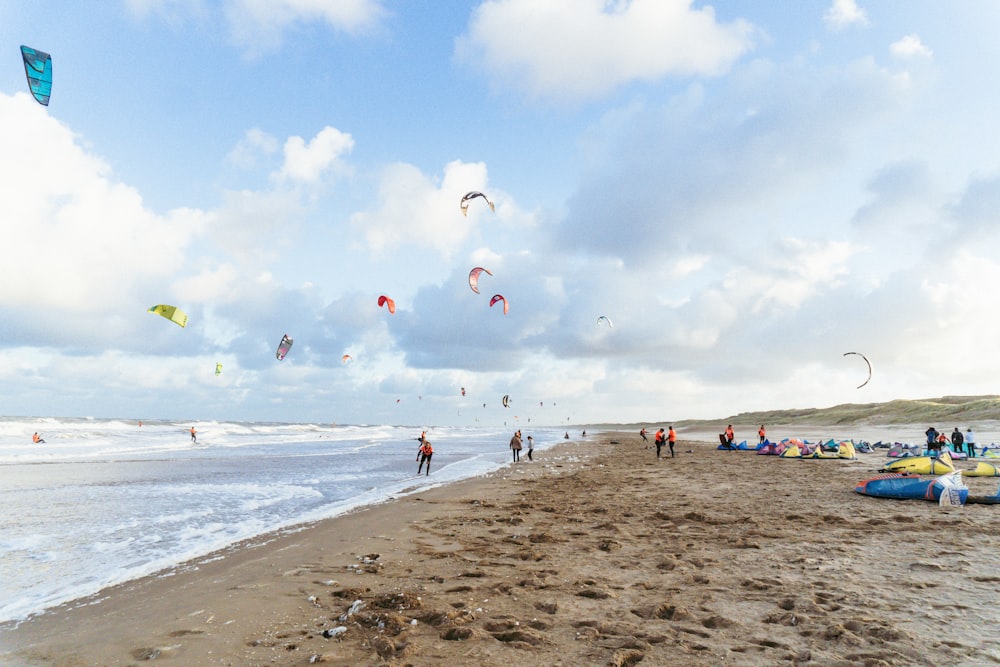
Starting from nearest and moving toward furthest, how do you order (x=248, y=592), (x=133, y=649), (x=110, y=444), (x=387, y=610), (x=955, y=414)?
(x=133, y=649) < (x=387, y=610) < (x=248, y=592) < (x=110, y=444) < (x=955, y=414)

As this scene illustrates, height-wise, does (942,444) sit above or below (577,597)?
above

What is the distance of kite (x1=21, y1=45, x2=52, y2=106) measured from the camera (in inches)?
414

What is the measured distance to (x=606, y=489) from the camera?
1365 cm

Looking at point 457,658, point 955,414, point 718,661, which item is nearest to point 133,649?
point 457,658

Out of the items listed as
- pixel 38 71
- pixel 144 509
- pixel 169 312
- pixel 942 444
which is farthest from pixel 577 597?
pixel 942 444

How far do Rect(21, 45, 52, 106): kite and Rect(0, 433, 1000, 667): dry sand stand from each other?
1003 centimetres

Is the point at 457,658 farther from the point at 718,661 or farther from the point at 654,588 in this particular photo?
the point at 654,588

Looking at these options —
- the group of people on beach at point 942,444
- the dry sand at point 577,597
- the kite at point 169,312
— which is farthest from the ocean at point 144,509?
the group of people on beach at point 942,444

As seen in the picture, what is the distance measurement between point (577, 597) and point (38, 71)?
45.9 feet

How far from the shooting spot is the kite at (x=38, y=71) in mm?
10516

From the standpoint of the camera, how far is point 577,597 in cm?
513

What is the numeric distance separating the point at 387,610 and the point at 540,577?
175 cm

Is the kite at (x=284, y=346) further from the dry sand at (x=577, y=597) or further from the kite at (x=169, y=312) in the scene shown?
the dry sand at (x=577, y=597)

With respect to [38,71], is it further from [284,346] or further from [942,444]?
[942,444]
